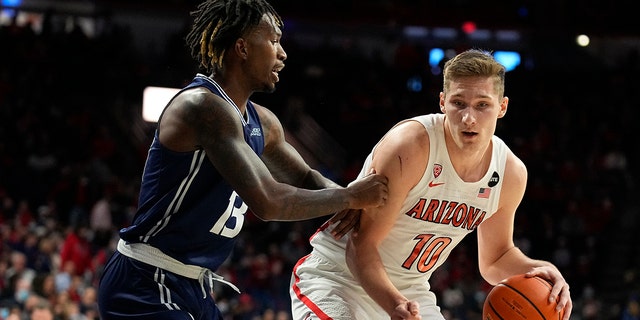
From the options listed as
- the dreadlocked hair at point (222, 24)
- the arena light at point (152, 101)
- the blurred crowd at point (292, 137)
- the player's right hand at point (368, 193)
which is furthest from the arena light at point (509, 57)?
the dreadlocked hair at point (222, 24)

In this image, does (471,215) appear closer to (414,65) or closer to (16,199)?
(16,199)

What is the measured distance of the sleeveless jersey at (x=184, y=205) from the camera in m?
3.53

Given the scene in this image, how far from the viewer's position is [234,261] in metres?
13.4

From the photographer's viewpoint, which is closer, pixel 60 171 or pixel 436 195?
pixel 436 195

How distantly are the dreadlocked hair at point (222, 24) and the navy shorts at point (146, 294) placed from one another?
37.3 inches

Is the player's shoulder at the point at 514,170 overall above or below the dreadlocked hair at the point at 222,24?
below

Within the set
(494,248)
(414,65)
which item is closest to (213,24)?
(494,248)

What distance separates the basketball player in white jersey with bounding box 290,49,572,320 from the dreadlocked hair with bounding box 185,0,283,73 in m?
0.87

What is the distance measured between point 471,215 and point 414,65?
17.7 metres

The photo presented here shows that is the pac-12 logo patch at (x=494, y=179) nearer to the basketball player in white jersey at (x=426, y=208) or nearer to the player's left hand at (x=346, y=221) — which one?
the basketball player in white jersey at (x=426, y=208)

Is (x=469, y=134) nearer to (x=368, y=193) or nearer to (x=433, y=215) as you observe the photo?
(x=433, y=215)

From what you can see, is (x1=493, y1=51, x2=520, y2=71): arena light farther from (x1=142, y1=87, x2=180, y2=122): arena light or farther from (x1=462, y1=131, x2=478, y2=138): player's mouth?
(x1=462, y1=131, x2=478, y2=138): player's mouth

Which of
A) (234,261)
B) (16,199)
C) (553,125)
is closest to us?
(234,261)

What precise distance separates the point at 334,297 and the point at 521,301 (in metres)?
0.90
